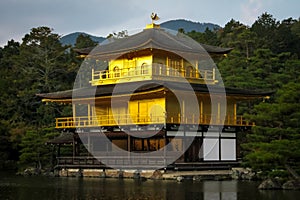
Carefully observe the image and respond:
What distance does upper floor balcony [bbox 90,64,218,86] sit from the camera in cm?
3372

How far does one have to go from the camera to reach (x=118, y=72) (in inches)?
1409

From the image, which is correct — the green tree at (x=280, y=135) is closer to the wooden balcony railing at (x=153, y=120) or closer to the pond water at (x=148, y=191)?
the pond water at (x=148, y=191)

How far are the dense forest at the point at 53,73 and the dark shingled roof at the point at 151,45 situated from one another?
5270mm

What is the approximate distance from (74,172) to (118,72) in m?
6.61

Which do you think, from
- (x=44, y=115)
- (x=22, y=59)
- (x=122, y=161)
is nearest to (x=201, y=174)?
(x=122, y=161)

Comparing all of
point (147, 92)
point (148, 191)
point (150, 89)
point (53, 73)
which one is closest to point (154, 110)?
point (147, 92)

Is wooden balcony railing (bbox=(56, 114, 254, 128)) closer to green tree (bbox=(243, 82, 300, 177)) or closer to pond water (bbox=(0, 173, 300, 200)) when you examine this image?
pond water (bbox=(0, 173, 300, 200))

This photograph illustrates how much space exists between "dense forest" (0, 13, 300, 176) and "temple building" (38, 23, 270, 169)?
2239 mm

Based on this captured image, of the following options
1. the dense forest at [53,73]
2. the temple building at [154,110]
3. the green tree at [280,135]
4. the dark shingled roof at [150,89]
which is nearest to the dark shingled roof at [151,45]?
the temple building at [154,110]

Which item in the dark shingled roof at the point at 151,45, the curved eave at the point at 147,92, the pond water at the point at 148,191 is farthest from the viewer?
the dark shingled roof at the point at 151,45

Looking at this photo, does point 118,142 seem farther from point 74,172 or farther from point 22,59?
point 22,59

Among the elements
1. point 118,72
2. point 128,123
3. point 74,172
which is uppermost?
point 118,72

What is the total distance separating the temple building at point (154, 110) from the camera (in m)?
31.3

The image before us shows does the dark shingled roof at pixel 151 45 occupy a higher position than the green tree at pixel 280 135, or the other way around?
the dark shingled roof at pixel 151 45
